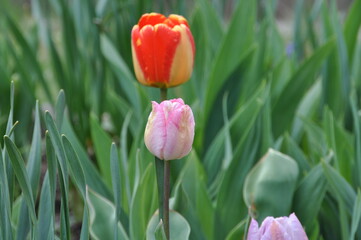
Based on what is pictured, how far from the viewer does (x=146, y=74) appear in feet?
3.39

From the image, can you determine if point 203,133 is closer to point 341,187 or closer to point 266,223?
point 341,187

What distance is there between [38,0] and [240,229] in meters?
1.32

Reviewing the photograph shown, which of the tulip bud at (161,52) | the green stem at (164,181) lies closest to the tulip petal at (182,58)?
the tulip bud at (161,52)

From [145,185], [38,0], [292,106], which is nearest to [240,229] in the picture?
[145,185]

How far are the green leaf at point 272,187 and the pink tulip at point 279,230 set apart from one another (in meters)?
0.43

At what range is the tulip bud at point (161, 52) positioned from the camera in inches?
40.2

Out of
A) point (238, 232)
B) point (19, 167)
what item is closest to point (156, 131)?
point (19, 167)

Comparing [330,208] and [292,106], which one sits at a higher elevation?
[292,106]

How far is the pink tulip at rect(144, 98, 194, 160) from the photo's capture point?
772mm

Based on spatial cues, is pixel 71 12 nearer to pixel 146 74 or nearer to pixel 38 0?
pixel 38 0

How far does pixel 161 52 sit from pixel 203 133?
595 mm

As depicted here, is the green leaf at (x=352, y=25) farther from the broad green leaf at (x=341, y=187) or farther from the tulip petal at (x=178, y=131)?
the tulip petal at (x=178, y=131)

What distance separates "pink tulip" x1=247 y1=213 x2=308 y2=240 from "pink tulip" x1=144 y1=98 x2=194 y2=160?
0.13 metres

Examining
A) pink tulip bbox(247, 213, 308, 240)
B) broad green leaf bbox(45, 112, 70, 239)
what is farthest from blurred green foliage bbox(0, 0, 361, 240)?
pink tulip bbox(247, 213, 308, 240)
